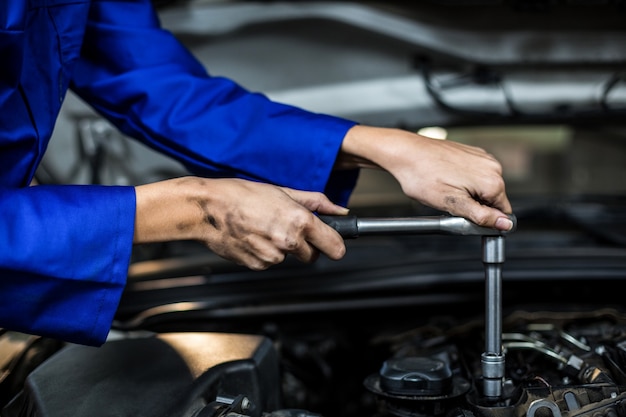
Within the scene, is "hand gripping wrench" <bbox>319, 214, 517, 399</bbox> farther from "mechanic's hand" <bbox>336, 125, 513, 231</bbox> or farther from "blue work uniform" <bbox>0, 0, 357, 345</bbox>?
"blue work uniform" <bbox>0, 0, 357, 345</bbox>

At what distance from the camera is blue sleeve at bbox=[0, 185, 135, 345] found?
832mm

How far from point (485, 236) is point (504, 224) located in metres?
0.04

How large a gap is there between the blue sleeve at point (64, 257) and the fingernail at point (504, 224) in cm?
46

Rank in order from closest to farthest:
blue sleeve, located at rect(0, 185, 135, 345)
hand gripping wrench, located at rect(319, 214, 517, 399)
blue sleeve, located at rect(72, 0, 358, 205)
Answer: blue sleeve, located at rect(0, 185, 135, 345) → hand gripping wrench, located at rect(319, 214, 517, 399) → blue sleeve, located at rect(72, 0, 358, 205)

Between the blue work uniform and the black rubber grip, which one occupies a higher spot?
the blue work uniform

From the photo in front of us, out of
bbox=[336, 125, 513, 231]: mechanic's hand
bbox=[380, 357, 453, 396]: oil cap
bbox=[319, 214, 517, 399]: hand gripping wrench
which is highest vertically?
bbox=[336, 125, 513, 231]: mechanic's hand

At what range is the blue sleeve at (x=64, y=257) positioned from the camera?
83 centimetres

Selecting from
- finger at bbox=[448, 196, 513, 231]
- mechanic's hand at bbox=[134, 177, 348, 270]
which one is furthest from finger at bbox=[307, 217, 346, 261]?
finger at bbox=[448, 196, 513, 231]

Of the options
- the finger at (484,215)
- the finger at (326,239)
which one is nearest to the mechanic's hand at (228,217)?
the finger at (326,239)

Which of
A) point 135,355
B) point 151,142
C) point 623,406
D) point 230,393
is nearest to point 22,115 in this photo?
point 151,142

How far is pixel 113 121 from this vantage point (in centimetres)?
133

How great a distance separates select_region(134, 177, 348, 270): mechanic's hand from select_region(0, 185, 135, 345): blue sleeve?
0.10ft

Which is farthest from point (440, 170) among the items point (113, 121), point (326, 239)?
point (113, 121)

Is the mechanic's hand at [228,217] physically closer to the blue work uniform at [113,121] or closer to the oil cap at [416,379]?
the blue work uniform at [113,121]
